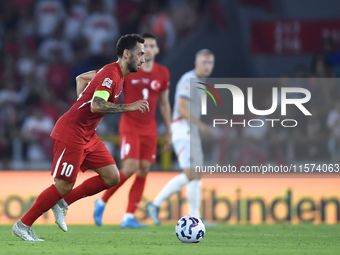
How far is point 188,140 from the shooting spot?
316 inches

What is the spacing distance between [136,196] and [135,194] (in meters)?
0.03

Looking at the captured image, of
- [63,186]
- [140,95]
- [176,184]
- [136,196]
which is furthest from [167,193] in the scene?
[63,186]

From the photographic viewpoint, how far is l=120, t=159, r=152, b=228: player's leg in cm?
756

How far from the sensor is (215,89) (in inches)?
391

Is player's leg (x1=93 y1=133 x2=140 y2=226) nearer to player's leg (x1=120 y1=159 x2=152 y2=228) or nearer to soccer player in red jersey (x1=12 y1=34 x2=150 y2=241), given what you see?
player's leg (x1=120 y1=159 x2=152 y2=228)

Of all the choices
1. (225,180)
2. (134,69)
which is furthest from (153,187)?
(134,69)

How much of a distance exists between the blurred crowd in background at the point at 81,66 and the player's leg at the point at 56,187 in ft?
15.2

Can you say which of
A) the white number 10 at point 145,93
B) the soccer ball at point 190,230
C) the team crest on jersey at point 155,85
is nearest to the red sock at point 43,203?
the soccer ball at point 190,230

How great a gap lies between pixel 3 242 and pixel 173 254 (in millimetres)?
1818

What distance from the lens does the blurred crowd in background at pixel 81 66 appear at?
32.8ft

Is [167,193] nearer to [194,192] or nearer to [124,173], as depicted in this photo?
[194,192]

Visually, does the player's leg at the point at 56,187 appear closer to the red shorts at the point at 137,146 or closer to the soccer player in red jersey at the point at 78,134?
the soccer player in red jersey at the point at 78,134

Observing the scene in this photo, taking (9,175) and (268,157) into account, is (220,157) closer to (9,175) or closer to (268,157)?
(268,157)

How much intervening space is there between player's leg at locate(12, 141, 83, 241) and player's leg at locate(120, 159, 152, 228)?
2089 millimetres
